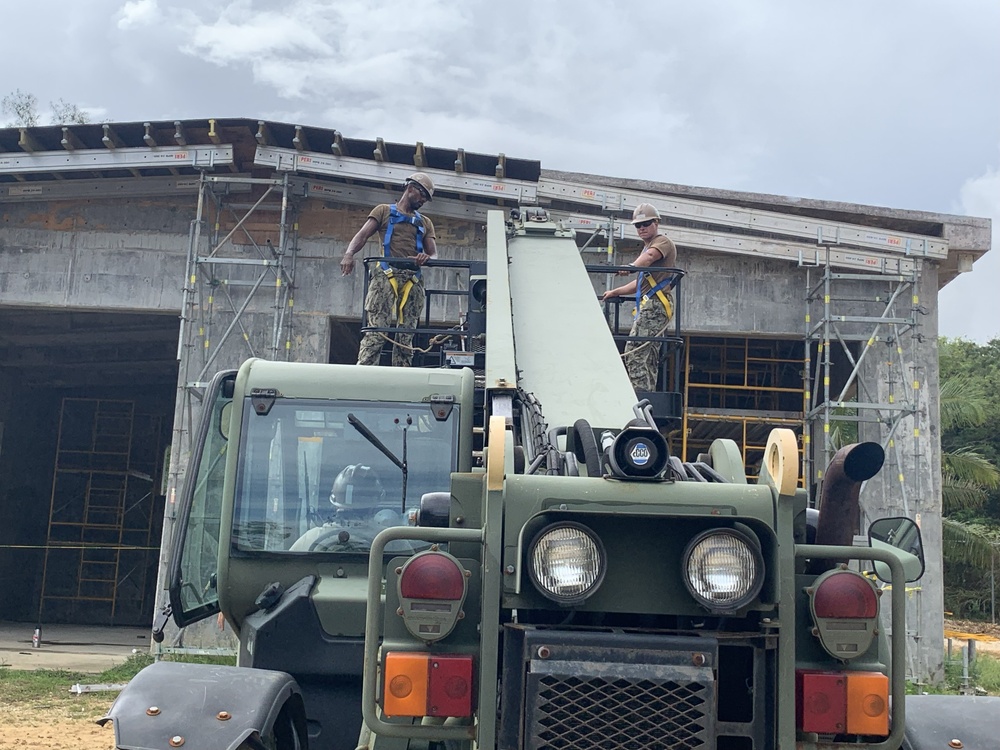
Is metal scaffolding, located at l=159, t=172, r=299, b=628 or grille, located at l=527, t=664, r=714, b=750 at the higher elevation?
metal scaffolding, located at l=159, t=172, r=299, b=628

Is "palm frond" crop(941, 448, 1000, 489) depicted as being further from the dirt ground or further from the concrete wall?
the dirt ground

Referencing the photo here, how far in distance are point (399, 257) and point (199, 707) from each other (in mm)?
5939

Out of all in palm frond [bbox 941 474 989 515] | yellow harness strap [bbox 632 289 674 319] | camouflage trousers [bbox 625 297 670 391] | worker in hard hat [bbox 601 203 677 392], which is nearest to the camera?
camouflage trousers [bbox 625 297 670 391]

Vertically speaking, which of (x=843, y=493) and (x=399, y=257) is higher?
(x=399, y=257)

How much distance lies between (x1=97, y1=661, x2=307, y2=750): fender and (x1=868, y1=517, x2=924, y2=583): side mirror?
2.00 metres

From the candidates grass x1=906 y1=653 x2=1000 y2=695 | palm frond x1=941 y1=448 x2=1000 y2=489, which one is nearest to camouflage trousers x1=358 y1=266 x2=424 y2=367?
grass x1=906 y1=653 x2=1000 y2=695

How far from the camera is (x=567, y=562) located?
2.95 metres

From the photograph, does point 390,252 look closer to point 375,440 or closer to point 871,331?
point 375,440

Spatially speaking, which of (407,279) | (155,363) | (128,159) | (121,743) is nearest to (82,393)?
(155,363)

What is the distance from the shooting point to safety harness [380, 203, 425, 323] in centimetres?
882

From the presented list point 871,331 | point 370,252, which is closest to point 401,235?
point 370,252

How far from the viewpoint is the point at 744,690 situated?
3107mm

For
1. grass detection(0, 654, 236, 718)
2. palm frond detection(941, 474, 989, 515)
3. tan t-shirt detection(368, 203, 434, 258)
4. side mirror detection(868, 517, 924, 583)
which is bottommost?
grass detection(0, 654, 236, 718)

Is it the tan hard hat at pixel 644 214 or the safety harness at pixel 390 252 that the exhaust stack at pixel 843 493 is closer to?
the tan hard hat at pixel 644 214
